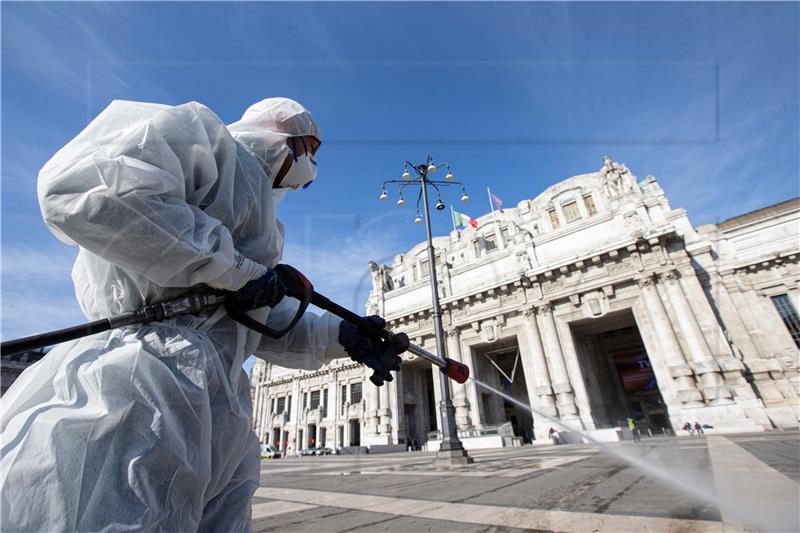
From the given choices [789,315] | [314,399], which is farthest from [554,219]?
[314,399]

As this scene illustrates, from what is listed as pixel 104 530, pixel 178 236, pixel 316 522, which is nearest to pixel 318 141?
pixel 178 236

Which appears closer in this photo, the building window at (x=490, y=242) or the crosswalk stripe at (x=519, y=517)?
the crosswalk stripe at (x=519, y=517)

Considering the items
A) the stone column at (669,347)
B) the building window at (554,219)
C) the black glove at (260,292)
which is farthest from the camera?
the building window at (554,219)

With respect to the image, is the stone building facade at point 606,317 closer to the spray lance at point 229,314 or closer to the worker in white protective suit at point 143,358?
the spray lance at point 229,314

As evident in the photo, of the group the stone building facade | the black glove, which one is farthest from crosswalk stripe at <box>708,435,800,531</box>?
the stone building facade

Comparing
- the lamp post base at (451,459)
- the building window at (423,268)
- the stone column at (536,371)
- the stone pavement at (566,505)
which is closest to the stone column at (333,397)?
the building window at (423,268)

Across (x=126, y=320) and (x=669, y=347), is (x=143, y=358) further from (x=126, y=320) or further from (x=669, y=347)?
(x=669, y=347)

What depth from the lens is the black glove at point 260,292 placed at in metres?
1.18

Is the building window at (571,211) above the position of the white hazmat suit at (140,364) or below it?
above

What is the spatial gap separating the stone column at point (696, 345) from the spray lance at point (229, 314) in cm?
1935

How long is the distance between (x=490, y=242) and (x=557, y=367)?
41.0ft

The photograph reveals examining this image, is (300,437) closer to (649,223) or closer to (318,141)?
(649,223)

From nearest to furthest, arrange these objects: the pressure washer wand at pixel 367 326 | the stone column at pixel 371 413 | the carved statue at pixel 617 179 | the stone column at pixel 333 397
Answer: the pressure washer wand at pixel 367 326 < the carved statue at pixel 617 179 < the stone column at pixel 371 413 < the stone column at pixel 333 397

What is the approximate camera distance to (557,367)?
64.1 feet
